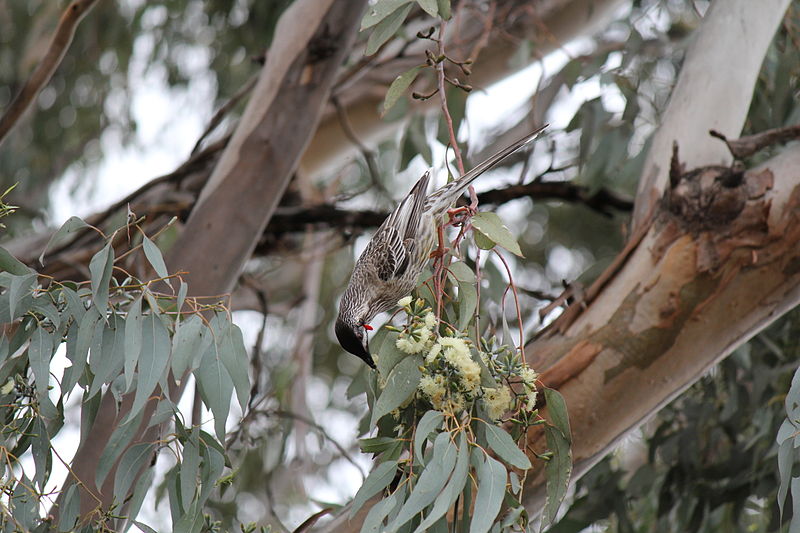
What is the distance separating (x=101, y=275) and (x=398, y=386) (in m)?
0.54

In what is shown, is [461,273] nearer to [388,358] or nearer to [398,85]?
[388,358]

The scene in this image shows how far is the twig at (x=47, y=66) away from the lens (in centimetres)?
250

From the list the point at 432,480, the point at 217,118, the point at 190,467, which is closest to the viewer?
the point at 432,480

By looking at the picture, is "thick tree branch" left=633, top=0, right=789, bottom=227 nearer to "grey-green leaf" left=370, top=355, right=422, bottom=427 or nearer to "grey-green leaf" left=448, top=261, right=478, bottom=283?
"grey-green leaf" left=448, top=261, right=478, bottom=283

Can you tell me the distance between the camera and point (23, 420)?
165 cm

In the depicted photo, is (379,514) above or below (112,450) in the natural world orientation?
below

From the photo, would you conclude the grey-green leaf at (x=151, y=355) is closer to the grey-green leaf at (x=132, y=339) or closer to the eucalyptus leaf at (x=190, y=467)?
the grey-green leaf at (x=132, y=339)

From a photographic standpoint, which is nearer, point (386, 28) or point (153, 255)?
point (153, 255)

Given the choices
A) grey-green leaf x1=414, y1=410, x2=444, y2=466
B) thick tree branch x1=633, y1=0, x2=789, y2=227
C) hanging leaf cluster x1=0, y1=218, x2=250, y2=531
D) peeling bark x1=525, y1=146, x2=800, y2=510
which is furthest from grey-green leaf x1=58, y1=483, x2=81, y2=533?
thick tree branch x1=633, y1=0, x2=789, y2=227

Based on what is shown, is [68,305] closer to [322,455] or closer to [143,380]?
[143,380]

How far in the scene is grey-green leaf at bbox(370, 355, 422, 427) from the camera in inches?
59.1

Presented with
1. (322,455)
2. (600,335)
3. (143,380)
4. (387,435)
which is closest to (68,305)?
(143,380)

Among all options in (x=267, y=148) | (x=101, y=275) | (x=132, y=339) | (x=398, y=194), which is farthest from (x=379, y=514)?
(x=398, y=194)

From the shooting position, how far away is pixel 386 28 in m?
1.94
